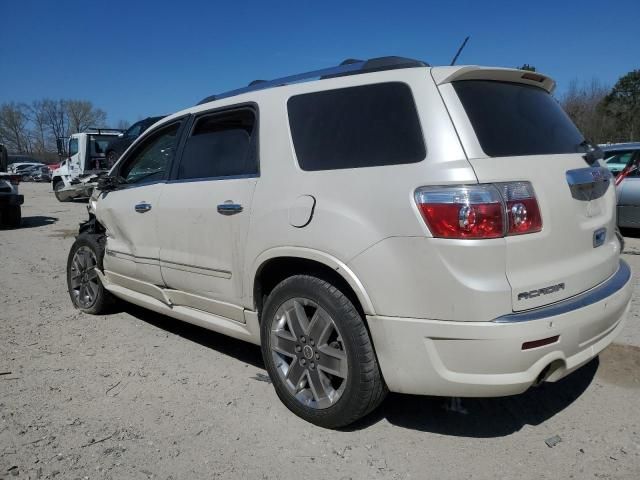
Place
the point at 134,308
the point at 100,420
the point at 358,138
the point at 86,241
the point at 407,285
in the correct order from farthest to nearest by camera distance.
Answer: the point at 134,308
the point at 86,241
the point at 100,420
the point at 358,138
the point at 407,285

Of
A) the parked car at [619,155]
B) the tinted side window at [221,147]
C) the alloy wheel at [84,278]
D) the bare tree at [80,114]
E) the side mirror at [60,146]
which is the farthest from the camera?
the bare tree at [80,114]

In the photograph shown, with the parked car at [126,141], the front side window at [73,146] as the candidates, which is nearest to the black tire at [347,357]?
the parked car at [126,141]

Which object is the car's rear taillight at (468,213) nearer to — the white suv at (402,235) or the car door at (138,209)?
the white suv at (402,235)

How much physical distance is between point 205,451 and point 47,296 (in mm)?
4074

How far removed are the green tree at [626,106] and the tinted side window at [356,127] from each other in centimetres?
3872

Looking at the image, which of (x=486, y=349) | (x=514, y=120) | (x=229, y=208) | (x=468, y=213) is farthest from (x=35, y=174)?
(x=486, y=349)

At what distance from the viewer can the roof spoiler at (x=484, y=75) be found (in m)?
2.58

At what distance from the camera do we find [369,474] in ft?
8.30

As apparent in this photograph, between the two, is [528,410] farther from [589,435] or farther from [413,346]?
[413,346]

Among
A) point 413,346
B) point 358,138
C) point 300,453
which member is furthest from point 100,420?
point 358,138

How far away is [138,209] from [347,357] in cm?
232

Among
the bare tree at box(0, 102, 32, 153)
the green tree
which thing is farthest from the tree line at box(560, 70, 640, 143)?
the bare tree at box(0, 102, 32, 153)

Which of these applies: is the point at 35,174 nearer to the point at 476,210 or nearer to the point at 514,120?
the point at 514,120

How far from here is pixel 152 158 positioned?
445 cm
